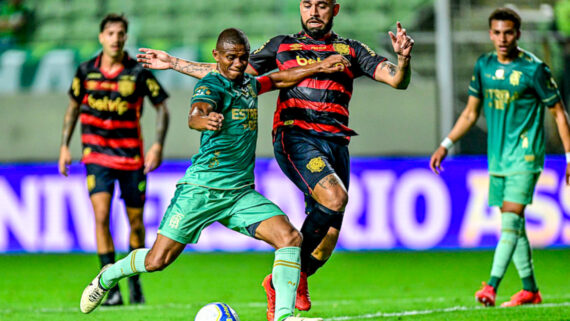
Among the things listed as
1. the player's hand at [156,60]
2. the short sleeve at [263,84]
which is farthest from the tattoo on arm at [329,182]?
the player's hand at [156,60]

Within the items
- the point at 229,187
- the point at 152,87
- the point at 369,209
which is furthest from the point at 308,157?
the point at 369,209

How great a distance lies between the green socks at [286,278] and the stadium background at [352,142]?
4704 mm

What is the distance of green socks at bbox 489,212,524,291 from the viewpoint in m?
6.63

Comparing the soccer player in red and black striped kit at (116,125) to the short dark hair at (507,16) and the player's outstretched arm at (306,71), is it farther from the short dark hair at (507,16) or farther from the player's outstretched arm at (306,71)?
the short dark hair at (507,16)

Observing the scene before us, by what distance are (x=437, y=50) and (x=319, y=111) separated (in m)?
6.51

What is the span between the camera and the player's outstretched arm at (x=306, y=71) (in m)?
5.68

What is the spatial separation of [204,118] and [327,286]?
13.8ft

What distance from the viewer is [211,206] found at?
514 centimetres

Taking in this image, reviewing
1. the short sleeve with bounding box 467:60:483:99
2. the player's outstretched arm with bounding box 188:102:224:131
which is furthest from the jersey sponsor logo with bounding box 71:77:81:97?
the short sleeve with bounding box 467:60:483:99

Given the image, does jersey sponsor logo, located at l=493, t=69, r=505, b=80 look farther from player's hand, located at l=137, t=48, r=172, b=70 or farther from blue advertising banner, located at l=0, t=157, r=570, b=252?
blue advertising banner, located at l=0, t=157, r=570, b=252

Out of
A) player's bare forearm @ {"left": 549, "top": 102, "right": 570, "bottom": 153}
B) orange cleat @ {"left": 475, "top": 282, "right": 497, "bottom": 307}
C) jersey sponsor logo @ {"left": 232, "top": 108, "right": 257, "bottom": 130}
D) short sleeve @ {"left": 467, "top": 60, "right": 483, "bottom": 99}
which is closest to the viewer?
jersey sponsor logo @ {"left": 232, "top": 108, "right": 257, "bottom": 130}

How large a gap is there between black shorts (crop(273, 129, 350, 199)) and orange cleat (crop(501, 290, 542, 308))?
1.70 metres

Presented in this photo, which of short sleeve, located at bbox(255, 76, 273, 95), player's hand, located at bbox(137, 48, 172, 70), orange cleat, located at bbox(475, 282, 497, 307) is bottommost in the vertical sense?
orange cleat, located at bbox(475, 282, 497, 307)

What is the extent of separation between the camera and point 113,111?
7195 mm
